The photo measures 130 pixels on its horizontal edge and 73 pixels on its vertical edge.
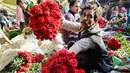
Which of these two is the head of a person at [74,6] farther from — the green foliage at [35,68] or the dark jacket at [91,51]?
the dark jacket at [91,51]

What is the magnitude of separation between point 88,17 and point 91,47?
25cm

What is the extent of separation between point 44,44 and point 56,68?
4.02 feet

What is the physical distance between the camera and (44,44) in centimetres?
312

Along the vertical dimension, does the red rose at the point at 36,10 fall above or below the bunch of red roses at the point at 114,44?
above

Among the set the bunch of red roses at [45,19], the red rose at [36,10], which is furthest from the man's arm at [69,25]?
the red rose at [36,10]

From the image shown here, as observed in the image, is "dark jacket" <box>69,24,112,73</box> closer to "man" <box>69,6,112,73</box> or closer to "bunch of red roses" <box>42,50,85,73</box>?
"man" <box>69,6,112,73</box>

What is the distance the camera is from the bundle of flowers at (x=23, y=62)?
2619 mm

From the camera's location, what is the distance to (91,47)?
7.49 feet

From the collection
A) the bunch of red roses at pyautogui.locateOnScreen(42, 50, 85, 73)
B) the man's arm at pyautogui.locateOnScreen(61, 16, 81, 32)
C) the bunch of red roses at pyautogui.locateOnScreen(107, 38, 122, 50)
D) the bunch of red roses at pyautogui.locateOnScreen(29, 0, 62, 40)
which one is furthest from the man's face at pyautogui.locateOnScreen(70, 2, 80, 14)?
the bunch of red roses at pyautogui.locateOnScreen(42, 50, 85, 73)

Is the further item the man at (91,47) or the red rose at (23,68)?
the red rose at (23,68)

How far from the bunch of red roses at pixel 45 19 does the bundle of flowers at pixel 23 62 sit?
0.22m

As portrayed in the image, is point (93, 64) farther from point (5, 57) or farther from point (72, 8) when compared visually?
point (72, 8)

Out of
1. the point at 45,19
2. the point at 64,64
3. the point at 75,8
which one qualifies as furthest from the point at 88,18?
the point at 75,8

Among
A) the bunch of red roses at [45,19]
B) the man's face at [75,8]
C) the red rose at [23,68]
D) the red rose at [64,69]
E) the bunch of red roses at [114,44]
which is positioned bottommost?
the bunch of red roses at [114,44]
